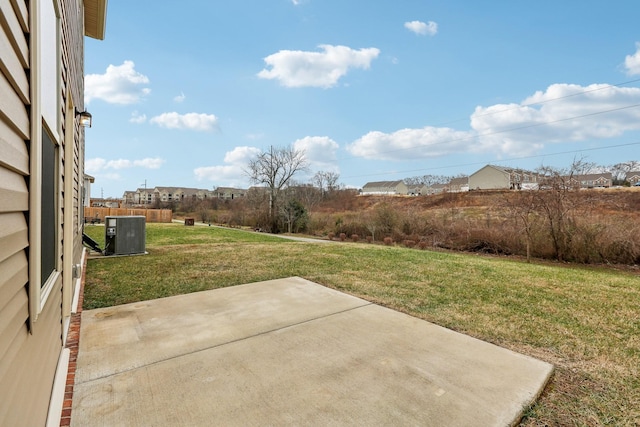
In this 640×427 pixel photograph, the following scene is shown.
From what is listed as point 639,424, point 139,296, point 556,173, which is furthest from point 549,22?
point 139,296

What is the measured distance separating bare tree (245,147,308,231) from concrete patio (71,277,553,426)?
78.0 feet

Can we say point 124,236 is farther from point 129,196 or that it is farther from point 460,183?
point 129,196

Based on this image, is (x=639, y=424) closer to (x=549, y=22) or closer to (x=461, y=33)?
(x=461, y=33)

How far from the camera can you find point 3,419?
869mm

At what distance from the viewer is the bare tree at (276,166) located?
27172mm

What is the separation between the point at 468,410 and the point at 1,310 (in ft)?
7.88

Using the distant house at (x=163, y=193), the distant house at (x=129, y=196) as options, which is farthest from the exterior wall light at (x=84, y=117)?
the distant house at (x=129, y=196)

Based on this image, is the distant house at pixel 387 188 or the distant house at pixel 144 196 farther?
the distant house at pixel 144 196

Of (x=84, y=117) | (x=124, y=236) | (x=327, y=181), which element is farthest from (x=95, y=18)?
(x=327, y=181)

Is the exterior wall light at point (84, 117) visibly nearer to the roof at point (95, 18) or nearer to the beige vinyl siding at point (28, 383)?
the roof at point (95, 18)

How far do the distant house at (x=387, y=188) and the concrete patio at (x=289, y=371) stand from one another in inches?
2380

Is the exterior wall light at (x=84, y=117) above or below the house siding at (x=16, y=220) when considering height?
above

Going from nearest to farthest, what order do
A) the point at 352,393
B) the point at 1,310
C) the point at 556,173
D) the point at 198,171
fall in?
the point at 1,310
the point at 352,393
the point at 556,173
the point at 198,171

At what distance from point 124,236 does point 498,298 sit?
342 inches
